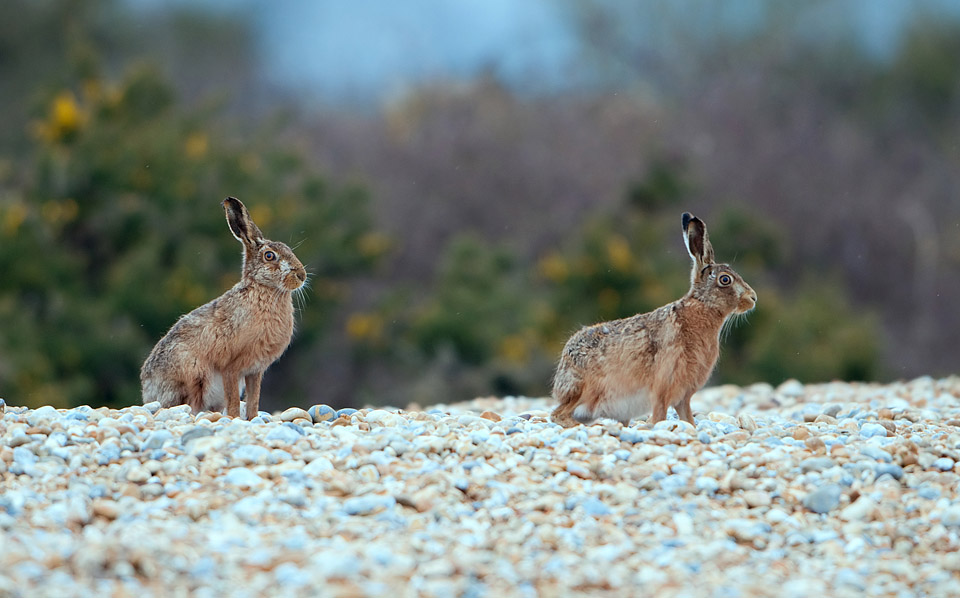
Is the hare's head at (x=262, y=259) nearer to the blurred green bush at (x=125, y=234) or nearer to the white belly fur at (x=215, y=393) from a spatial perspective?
the white belly fur at (x=215, y=393)

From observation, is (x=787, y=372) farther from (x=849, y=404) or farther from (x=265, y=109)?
(x=265, y=109)

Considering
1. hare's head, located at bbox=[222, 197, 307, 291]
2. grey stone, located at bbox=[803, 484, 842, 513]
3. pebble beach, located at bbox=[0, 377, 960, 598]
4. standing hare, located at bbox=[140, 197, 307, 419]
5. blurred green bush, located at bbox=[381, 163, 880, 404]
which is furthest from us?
blurred green bush, located at bbox=[381, 163, 880, 404]

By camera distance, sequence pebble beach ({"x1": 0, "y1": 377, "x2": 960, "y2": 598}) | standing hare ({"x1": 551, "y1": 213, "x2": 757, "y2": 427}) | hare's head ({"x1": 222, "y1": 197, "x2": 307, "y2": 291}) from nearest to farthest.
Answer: pebble beach ({"x1": 0, "y1": 377, "x2": 960, "y2": 598}) < standing hare ({"x1": 551, "y1": 213, "x2": 757, "y2": 427}) < hare's head ({"x1": 222, "y1": 197, "x2": 307, "y2": 291})

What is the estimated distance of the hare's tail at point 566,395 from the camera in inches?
260

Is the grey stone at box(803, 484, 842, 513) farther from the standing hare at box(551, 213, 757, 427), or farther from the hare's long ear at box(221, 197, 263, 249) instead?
the hare's long ear at box(221, 197, 263, 249)

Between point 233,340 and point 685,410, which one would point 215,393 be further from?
point 685,410

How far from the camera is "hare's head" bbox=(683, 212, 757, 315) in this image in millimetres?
6738

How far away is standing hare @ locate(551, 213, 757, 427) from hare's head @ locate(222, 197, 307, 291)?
5.11 feet

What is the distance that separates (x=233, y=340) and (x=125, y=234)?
340 inches

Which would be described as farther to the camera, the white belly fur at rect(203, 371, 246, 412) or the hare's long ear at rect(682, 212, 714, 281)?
the hare's long ear at rect(682, 212, 714, 281)

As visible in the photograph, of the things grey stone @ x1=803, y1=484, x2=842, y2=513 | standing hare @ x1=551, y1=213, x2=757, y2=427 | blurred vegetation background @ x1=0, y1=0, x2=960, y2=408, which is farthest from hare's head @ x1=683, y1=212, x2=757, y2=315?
blurred vegetation background @ x1=0, y1=0, x2=960, y2=408

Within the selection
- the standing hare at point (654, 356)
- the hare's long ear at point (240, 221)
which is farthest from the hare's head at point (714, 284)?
the hare's long ear at point (240, 221)

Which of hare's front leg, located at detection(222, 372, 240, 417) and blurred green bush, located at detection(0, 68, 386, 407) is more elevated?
blurred green bush, located at detection(0, 68, 386, 407)

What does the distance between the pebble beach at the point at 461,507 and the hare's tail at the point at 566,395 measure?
0.35 metres
